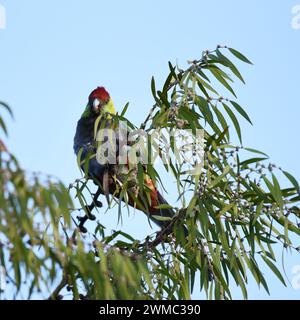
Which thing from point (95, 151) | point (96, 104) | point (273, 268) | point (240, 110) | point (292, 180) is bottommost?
point (273, 268)

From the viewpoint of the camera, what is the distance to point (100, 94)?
3.98 metres

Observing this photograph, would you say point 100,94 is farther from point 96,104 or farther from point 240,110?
point 240,110

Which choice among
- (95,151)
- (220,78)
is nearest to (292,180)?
(220,78)

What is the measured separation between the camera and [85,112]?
3924mm

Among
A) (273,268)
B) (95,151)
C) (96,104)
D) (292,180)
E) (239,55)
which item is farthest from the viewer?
(96,104)

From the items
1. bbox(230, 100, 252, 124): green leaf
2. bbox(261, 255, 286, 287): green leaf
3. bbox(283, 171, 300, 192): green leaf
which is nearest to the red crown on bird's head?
bbox(230, 100, 252, 124): green leaf

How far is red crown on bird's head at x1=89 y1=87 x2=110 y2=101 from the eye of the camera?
396 centimetres

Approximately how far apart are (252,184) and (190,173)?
0.20 meters

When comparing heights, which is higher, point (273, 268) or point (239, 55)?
point (239, 55)

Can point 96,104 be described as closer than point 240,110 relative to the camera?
No

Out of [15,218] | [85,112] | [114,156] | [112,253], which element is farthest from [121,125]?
[85,112]

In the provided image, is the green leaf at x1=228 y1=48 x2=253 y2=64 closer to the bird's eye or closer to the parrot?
the parrot
